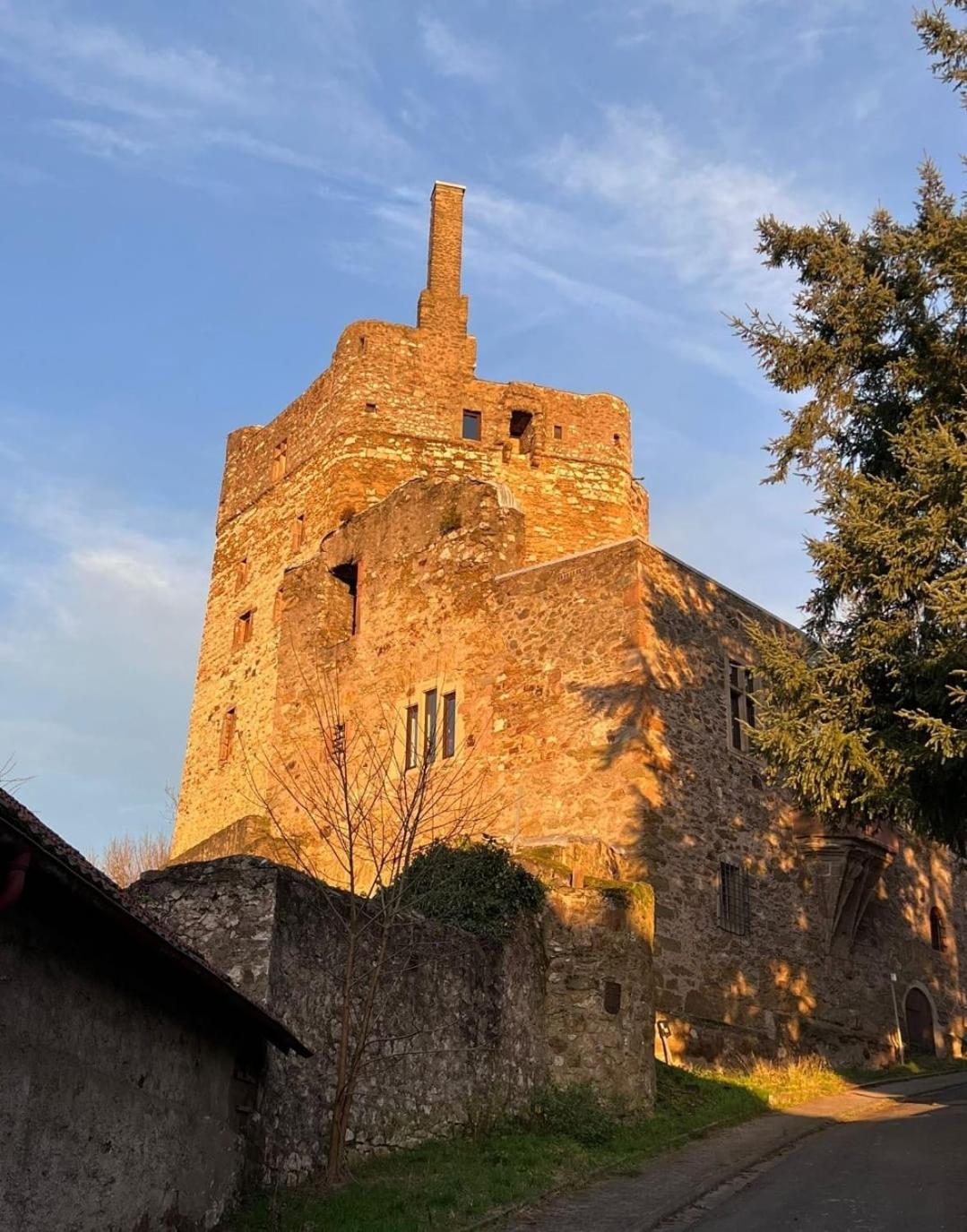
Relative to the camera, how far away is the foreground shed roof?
22.8ft

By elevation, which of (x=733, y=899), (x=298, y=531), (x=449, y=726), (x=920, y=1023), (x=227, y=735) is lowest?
(x=920, y=1023)

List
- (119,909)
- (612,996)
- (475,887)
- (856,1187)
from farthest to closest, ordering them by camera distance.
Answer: (612,996) → (475,887) → (856,1187) → (119,909)

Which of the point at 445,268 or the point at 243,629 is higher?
the point at 445,268

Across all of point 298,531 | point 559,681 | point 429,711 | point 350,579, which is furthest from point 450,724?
point 298,531

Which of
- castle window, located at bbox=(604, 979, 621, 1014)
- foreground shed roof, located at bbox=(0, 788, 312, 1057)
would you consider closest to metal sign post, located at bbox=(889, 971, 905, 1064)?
castle window, located at bbox=(604, 979, 621, 1014)

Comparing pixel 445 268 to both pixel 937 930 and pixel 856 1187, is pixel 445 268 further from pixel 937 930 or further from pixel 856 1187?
pixel 856 1187

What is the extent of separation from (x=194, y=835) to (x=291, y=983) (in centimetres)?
1935

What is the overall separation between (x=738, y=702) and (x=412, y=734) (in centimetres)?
557

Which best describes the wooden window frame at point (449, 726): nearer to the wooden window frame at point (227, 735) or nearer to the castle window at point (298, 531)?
the wooden window frame at point (227, 735)

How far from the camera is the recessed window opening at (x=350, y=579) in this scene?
27.4 metres

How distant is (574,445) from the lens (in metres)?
32.8

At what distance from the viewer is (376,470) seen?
31.0 m

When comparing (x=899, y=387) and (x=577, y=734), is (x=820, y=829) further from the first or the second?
(x=899, y=387)

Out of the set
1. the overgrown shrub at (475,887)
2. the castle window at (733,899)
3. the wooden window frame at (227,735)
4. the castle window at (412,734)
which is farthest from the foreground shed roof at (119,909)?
the wooden window frame at (227,735)
